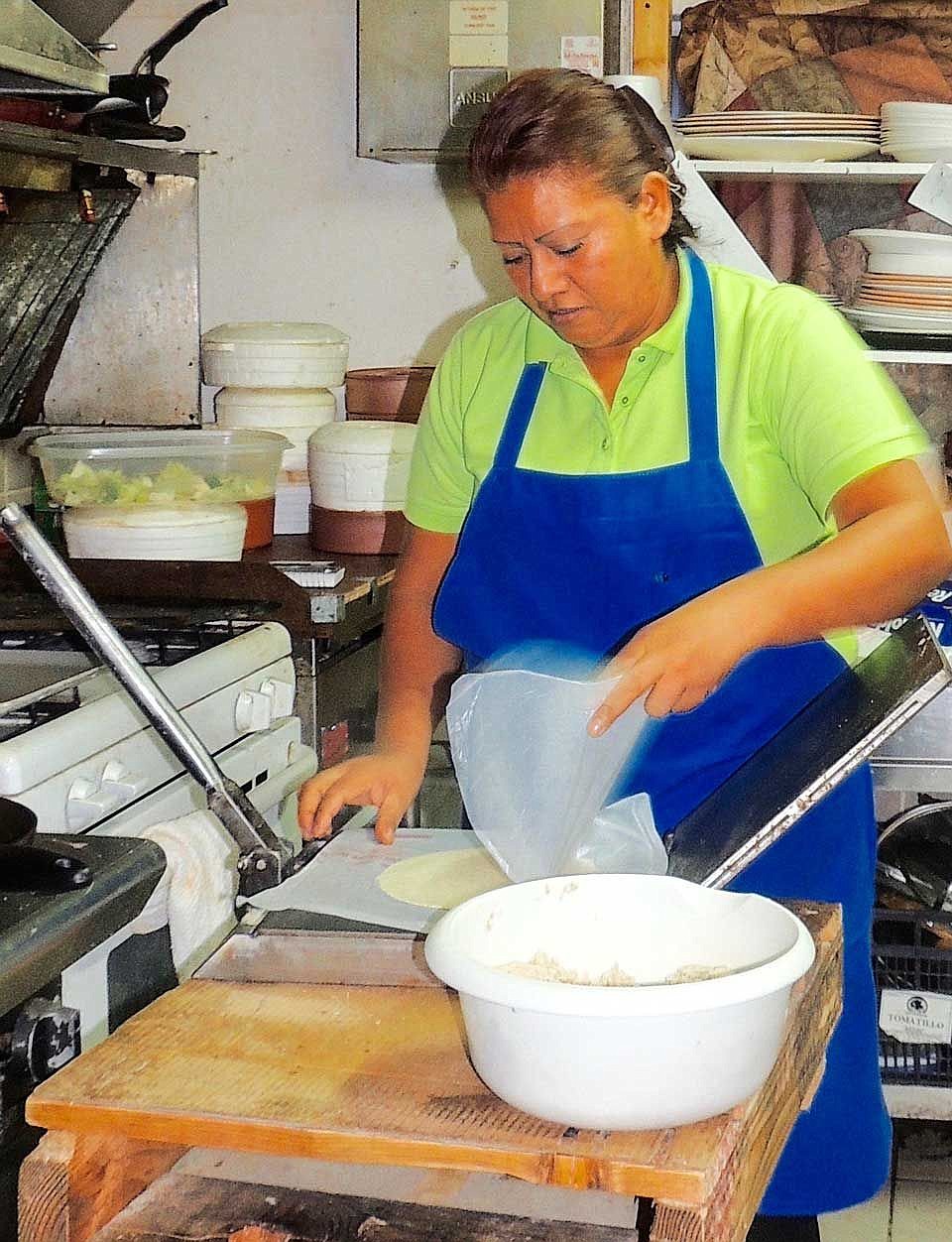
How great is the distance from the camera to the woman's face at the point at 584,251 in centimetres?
145

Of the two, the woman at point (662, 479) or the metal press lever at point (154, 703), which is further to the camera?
the woman at point (662, 479)

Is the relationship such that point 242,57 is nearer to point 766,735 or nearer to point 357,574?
point 357,574

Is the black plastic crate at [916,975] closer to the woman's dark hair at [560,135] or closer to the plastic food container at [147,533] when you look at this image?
the plastic food container at [147,533]

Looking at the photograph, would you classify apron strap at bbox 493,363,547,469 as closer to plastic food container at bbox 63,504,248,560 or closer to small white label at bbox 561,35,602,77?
plastic food container at bbox 63,504,248,560

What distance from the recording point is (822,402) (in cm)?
144

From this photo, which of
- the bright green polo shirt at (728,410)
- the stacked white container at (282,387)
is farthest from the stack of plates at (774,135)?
the bright green polo shirt at (728,410)

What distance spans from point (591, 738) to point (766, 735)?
1.05ft

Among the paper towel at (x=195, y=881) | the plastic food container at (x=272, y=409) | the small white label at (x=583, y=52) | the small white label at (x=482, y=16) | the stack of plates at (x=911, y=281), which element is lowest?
the paper towel at (x=195, y=881)

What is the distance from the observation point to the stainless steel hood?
187cm

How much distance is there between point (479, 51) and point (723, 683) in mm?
2168

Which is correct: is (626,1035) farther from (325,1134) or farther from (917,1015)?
(917,1015)

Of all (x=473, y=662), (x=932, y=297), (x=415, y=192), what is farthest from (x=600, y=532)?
(x=415, y=192)

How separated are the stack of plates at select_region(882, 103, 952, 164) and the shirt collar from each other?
1.48 m

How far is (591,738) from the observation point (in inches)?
51.2
